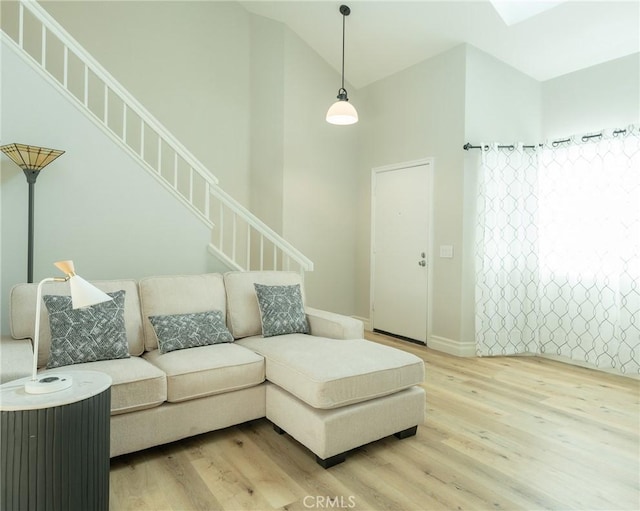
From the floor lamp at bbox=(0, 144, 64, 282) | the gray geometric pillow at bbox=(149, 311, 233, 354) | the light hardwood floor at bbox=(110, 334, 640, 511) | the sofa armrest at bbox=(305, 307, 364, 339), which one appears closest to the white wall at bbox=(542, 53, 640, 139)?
the light hardwood floor at bbox=(110, 334, 640, 511)

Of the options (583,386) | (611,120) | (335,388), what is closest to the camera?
(335,388)

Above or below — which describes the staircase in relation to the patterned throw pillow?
above

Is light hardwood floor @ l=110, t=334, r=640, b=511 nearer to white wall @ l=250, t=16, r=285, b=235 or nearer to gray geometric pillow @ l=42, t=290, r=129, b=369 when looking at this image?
gray geometric pillow @ l=42, t=290, r=129, b=369

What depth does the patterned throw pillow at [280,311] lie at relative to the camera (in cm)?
297

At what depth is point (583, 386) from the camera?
345 centimetres

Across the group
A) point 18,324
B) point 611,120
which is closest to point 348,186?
point 611,120

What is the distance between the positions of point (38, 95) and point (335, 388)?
9.35 ft

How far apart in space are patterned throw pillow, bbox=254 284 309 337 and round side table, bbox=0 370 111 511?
1.44m

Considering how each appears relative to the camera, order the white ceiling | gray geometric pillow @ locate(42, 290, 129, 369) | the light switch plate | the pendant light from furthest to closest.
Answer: the light switch plate, the pendant light, the white ceiling, gray geometric pillow @ locate(42, 290, 129, 369)

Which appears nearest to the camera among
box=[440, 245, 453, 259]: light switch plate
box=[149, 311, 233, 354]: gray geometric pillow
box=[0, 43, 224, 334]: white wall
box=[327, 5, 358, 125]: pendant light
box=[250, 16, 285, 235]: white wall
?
box=[149, 311, 233, 354]: gray geometric pillow

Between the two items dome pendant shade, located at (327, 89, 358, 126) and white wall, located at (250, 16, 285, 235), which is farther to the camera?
white wall, located at (250, 16, 285, 235)

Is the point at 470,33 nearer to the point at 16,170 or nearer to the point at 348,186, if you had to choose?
the point at 348,186

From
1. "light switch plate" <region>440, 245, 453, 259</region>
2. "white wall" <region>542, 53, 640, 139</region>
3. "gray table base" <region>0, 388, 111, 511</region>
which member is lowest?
"gray table base" <region>0, 388, 111, 511</region>

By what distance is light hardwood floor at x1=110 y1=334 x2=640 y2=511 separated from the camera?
1.87 meters
